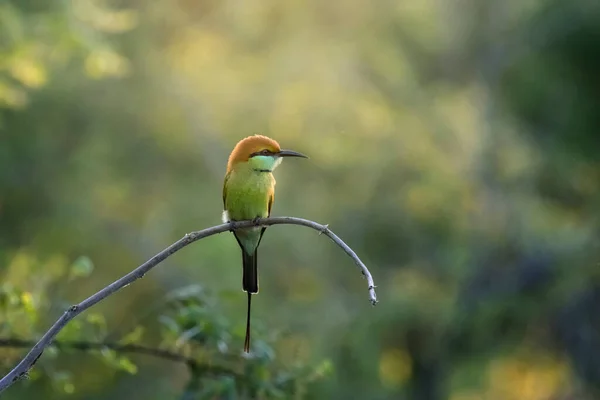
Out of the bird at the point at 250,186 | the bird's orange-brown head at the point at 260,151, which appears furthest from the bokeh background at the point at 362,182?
the bird's orange-brown head at the point at 260,151

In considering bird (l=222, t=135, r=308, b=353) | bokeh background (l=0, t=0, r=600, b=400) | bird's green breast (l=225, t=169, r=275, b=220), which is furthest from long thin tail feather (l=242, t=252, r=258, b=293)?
bokeh background (l=0, t=0, r=600, b=400)

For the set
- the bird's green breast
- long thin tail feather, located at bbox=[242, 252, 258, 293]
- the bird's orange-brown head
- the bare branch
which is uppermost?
the bird's orange-brown head

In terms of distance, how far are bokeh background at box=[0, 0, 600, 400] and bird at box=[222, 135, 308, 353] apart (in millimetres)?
4041

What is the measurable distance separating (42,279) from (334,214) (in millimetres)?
6696

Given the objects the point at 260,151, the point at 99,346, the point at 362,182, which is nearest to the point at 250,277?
the point at 260,151

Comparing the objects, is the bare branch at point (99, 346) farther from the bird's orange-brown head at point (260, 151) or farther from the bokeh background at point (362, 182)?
the bokeh background at point (362, 182)

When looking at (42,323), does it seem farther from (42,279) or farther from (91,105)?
(91,105)

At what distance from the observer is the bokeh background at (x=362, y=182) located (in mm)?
8203

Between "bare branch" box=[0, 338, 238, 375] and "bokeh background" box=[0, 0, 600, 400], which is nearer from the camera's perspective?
"bare branch" box=[0, 338, 238, 375]

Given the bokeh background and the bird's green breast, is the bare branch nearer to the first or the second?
the bird's green breast

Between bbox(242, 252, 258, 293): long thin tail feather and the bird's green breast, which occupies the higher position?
the bird's green breast

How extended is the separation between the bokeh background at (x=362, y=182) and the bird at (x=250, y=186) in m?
4.04

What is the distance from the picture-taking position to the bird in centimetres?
299

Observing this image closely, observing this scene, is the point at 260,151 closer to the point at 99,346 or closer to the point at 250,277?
the point at 250,277
